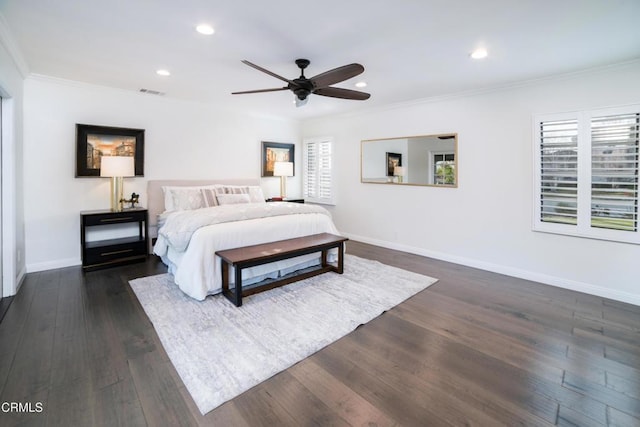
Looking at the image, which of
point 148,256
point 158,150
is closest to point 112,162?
point 158,150

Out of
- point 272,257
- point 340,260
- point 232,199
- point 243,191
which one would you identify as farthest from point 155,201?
point 340,260

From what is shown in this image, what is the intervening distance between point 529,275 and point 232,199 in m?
4.44

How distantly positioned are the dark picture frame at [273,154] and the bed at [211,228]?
1361 millimetres

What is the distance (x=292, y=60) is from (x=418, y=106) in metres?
2.59

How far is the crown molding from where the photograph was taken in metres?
2.70

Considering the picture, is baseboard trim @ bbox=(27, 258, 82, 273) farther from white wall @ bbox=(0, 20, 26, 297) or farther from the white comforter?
the white comforter

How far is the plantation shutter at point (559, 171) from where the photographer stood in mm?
3684

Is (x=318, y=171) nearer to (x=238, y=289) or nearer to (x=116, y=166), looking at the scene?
(x=116, y=166)

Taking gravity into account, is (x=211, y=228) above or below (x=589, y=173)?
below

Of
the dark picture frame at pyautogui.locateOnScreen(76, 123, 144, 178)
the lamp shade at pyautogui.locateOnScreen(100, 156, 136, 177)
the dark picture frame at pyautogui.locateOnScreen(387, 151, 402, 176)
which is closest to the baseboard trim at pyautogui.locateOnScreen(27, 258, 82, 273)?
the dark picture frame at pyautogui.locateOnScreen(76, 123, 144, 178)

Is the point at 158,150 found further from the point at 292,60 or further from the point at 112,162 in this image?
the point at 292,60

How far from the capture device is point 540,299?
348cm

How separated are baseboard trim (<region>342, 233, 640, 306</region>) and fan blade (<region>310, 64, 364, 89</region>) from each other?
3.28 m

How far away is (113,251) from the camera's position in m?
4.40
